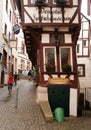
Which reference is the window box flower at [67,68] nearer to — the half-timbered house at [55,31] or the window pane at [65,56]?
the half-timbered house at [55,31]

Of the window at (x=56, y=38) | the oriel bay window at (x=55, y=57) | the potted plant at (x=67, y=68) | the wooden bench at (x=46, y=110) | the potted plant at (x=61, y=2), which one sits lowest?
the wooden bench at (x=46, y=110)

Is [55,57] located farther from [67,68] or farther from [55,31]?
[55,31]

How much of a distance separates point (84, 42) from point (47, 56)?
1462 centimetres

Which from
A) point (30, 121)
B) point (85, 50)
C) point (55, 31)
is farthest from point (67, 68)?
point (85, 50)

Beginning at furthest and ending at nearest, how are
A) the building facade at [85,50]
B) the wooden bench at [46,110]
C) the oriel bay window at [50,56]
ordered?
the building facade at [85,50] → the oriel bay window at [50,56] → the wooden bench at [46,110]

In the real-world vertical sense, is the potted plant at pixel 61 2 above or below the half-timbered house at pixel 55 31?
above

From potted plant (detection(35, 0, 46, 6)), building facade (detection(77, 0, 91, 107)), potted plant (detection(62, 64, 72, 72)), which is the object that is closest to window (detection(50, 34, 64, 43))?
potted plant (detection(62, 64, 72, 72))

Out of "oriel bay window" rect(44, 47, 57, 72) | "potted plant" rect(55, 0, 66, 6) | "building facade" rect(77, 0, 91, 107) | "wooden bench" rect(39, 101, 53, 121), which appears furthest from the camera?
"building facade" rect(77, 0, 91, 107)

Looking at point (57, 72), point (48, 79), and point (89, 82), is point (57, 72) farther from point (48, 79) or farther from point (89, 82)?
point (89, 82)

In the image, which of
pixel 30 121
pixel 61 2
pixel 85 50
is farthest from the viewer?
pixel 85 50

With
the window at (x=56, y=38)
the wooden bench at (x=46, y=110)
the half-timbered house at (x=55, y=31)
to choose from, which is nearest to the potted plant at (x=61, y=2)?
the half-timbered house at (x=55, y=31)

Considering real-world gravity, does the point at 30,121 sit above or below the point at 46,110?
above

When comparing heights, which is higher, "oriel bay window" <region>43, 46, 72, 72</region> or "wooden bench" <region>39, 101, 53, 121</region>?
"oriel bay window" <region>43, 46, 72, 72</region>

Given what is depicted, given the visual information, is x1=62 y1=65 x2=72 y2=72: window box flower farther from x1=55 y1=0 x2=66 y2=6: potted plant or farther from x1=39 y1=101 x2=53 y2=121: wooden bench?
x1=55 y1=0 x2=66 y2=6: potted plant
